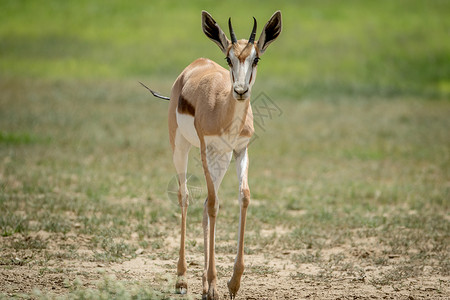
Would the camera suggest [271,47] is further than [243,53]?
Yes

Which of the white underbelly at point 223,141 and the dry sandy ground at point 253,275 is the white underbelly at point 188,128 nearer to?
the white underbelly at point 223,141

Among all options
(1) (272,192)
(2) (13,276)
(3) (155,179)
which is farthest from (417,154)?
(2) (13,276)

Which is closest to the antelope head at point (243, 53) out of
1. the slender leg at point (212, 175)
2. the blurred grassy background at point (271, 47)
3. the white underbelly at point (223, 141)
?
the white underbelly at point (223, 141)

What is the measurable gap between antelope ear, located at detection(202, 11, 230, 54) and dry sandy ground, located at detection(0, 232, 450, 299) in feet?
6.47

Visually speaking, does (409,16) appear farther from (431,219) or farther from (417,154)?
(431,219)

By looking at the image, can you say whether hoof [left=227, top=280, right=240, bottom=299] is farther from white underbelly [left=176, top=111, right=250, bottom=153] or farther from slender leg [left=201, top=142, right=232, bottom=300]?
white underbelly [left=176, top=111, right=250, bottom=153]

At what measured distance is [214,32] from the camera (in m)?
5.70

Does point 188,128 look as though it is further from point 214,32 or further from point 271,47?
point 271,47

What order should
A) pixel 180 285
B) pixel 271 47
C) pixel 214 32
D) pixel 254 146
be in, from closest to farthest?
pixel 214 32
pixel 180 285
pixel 254 146
pixel 271 47

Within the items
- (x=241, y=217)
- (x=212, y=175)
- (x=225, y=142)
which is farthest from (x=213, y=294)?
(x=225, y=142)

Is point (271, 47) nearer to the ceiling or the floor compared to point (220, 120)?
nearer to the ceiling

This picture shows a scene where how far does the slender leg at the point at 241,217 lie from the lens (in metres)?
5.44

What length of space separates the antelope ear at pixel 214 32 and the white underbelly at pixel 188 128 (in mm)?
769

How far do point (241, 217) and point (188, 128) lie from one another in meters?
1.04
